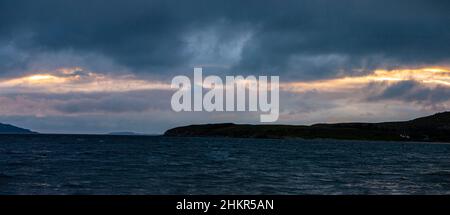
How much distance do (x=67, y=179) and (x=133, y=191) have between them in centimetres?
1262

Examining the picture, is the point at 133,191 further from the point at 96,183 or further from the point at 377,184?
the point at 377,184

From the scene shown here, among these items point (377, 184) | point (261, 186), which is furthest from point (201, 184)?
point (377, 184)

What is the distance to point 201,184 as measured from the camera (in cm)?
4053
